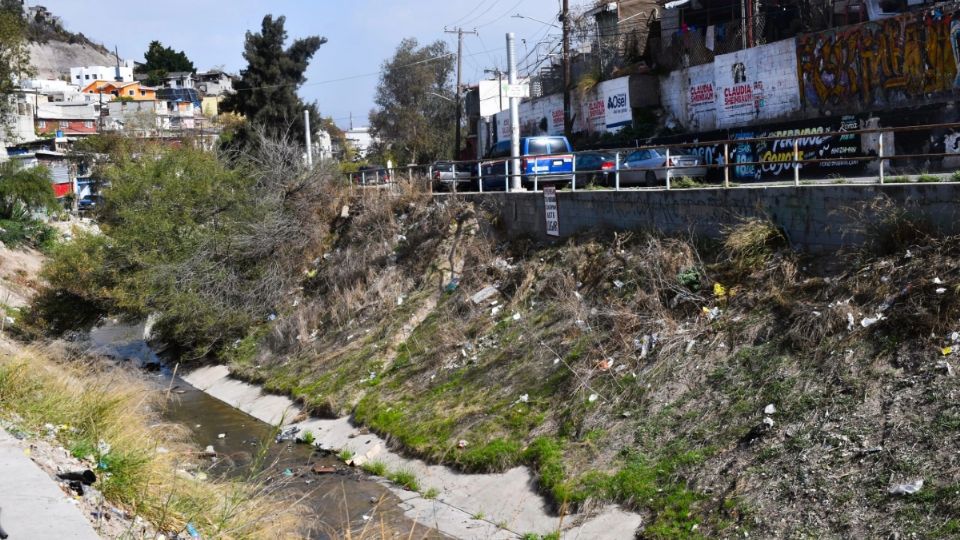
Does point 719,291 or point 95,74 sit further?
point 95,74

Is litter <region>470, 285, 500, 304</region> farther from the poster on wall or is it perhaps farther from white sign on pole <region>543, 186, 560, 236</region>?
the poster on wall

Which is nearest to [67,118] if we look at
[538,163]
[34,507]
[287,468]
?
[538,163]

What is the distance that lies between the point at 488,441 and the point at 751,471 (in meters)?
5.54

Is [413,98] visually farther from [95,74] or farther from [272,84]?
[95,74]

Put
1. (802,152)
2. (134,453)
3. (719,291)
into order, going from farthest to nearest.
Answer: (802,152) → (719,291) → (134,453)

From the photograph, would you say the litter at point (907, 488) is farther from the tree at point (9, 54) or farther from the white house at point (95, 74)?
the white house at point (95, 74)

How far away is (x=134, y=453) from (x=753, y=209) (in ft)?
36.8

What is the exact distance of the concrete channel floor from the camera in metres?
6.93

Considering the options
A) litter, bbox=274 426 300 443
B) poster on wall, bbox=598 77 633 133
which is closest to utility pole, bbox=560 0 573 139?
poster on wall, bbox=598 77 633 133

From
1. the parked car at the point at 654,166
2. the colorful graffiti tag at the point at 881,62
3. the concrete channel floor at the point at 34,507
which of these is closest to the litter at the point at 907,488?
the concrete channel floor at the point at 34,507

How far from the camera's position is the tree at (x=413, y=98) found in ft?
222

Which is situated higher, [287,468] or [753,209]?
[753,209]

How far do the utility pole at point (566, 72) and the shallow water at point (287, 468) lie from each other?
19979 mm

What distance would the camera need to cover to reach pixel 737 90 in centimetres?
3253
